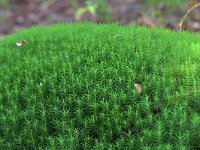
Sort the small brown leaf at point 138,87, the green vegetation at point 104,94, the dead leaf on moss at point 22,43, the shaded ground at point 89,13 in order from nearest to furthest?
the green vegetation at point 104,94
the small brown leaf at point 138,87
the dead leaf on moss at point 22,43
the shaded ground at point 89,13

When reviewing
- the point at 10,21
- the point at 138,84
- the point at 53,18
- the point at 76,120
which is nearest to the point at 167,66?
the point at 138,84

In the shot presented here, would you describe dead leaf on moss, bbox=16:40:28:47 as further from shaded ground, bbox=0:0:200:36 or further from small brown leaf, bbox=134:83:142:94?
shaded ground, bbox=0:0:200:36

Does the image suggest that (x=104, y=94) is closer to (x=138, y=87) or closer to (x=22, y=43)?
(x=138, y=87)

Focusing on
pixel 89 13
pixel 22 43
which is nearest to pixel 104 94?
pixel 22 43

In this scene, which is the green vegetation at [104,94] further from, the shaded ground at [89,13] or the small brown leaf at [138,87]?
the shaded ground at [89,13]

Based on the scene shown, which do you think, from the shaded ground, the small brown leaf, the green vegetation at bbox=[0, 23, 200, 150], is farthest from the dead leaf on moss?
the shaded ground

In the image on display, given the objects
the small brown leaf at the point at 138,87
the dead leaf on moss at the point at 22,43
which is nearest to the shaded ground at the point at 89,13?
the dead leaf on moss at the point at 22,43

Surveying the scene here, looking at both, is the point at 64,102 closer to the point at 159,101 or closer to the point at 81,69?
the point at 81,69

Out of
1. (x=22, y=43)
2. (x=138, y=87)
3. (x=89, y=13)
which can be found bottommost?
(x=89, y=13)
